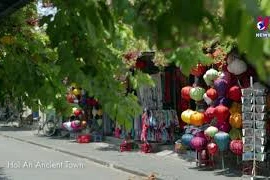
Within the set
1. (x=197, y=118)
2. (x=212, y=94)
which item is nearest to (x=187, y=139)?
(x=197, y=118)

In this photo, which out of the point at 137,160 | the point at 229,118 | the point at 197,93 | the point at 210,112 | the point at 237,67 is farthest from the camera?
the point at 137,160

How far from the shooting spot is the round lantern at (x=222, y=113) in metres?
13.4

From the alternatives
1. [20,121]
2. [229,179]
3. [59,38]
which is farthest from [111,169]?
[20,121]

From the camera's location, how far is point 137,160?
17016 mm

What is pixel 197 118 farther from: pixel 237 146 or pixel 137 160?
pixel 137 160

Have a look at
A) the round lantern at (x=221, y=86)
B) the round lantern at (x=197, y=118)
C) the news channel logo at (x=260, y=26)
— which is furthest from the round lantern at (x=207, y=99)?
the news channel logo at (x=260, y=26)

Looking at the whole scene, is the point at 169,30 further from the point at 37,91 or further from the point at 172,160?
the point at 172,160

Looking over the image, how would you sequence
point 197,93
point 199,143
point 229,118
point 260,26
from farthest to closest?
point 197,93, point 199,143, point 229,118, point 260,26

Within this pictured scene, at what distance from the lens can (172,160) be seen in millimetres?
16562

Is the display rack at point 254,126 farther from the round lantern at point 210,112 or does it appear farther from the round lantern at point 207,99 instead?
the round lantern at point 207,99

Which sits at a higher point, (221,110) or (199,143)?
(221,110)

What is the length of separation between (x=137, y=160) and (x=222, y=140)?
4.36 m

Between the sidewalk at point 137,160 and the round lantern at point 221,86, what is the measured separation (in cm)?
184

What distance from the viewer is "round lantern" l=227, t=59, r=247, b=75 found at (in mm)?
12680
